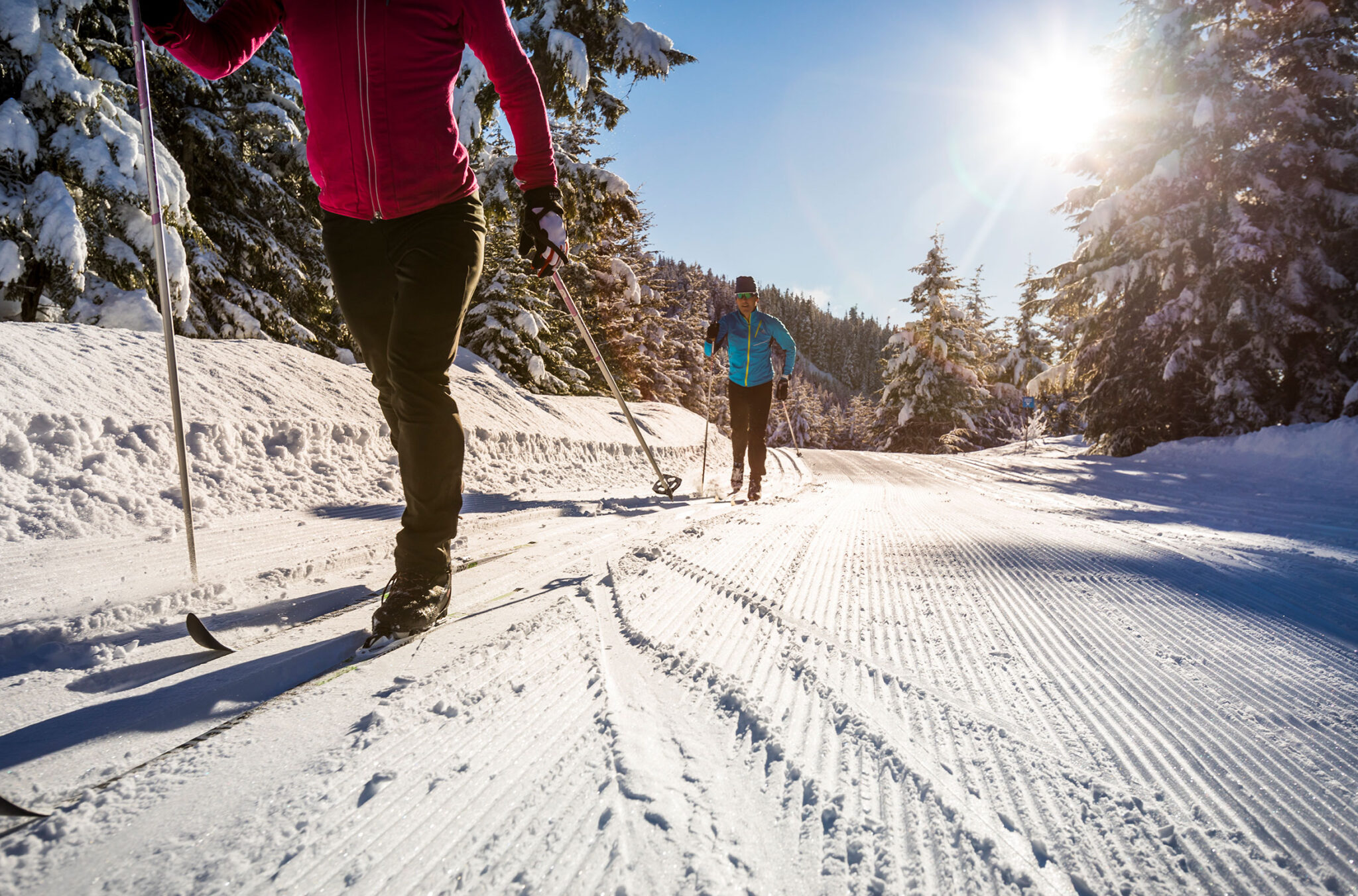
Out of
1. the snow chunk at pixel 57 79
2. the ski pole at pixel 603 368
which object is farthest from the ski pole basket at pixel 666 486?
the snow chunk at pixel 57 79

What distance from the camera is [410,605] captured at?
1.59 m

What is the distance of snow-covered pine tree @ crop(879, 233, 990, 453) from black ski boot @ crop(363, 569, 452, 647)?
81.5ft

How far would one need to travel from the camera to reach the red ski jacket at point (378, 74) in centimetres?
165

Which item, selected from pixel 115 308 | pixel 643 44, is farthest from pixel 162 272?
pixel 643 44

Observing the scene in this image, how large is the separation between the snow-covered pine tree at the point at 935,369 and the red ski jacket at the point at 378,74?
24.7m

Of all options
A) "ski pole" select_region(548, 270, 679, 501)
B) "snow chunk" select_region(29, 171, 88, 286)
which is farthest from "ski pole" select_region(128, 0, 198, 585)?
"snow chunk" select_region(29, 171, 88, 286)

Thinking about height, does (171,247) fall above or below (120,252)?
below

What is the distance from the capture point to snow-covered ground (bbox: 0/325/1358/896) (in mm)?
741

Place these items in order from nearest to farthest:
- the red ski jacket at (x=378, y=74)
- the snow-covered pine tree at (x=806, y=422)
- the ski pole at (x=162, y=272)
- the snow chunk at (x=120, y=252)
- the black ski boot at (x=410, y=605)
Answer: the black ski boot at (x=410, y=605), the red ski jacket at (x=378, y=74), the ski pole at (x=162, y=272), the snow chunk at (x=120, y=252), the snow-covered pine tree at (x=806, y=422)

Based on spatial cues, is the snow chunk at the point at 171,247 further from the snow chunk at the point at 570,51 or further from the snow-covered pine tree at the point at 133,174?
the snow chunk at the point at 570,51

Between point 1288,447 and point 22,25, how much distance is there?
15.1m

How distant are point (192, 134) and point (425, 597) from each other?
30.0 feet

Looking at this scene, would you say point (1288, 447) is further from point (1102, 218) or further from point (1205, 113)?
point (1205, 113)

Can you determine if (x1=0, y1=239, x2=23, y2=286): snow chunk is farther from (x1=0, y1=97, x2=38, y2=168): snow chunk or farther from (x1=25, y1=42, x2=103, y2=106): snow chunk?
(x1=25, y1=42, x2=103, y2=106): snow chunk
